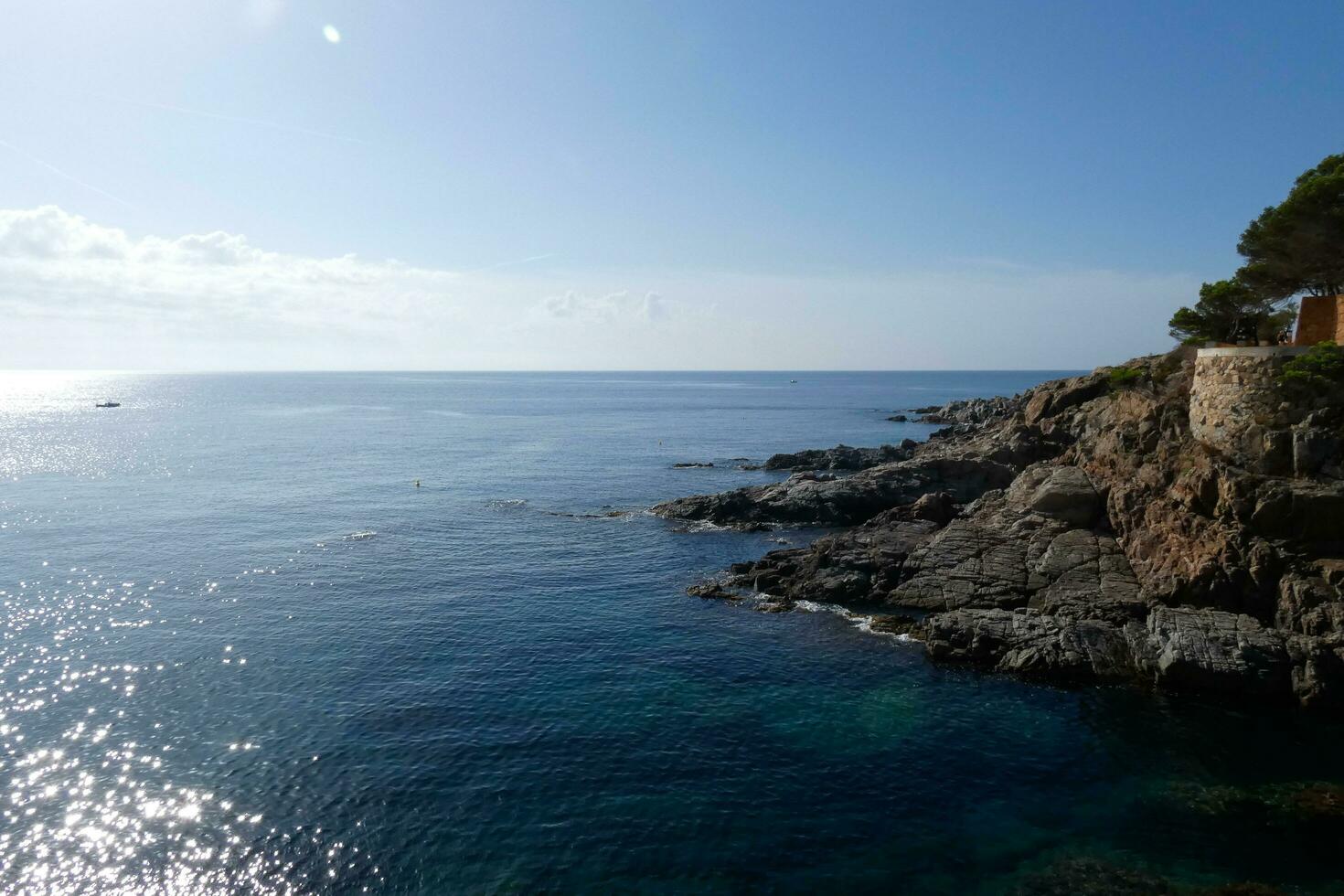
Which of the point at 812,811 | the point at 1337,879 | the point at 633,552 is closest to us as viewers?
the point at 1337,879

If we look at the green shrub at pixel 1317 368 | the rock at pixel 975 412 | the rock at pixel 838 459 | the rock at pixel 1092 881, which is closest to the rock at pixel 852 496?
the rock at pixel 838 459

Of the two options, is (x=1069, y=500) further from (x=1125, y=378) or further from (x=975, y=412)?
(x=975, y=412)

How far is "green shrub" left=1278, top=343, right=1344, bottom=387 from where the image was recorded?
48125mm

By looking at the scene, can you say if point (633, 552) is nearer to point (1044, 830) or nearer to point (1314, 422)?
point (1044, 830)

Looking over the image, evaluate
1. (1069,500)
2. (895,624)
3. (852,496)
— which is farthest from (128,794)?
(852,496)

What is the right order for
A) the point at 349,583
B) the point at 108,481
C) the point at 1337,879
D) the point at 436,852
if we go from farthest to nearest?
the point at 108,481, the point at 349,583, the point at 436,852, the point at 1337,879

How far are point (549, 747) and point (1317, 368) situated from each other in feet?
167

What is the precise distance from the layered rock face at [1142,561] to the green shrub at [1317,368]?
3.05ft

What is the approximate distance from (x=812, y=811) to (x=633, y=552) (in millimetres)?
40119

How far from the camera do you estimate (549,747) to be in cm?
3634

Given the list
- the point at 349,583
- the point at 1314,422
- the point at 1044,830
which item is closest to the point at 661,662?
the point at 1044,830

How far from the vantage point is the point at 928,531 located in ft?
212

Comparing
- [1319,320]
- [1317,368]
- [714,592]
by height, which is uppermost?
[1319,320]

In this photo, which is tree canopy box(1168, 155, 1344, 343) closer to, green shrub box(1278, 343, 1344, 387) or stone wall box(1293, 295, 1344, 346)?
stone wall box(1293, 295, 1344, 346)
